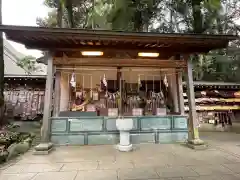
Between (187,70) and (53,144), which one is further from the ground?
(187,70)

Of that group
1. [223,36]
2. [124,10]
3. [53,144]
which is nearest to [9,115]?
[53,144]

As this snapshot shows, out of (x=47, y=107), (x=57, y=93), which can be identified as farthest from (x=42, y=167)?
(x=57, y=93)

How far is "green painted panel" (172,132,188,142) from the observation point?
5.64 meters

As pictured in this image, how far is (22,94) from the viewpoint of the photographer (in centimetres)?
897

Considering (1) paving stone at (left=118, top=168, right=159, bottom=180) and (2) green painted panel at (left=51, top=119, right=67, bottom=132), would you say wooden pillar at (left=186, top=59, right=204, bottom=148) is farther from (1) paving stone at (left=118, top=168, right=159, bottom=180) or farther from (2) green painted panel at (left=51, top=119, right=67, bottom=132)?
(2) green painted panel at (left=51, top=119, right=67, bottom=132)

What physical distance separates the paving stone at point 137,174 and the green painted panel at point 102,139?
2207 millimetres

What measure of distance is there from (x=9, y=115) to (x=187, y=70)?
865 centimetres

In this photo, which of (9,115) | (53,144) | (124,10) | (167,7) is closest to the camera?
(53,144)

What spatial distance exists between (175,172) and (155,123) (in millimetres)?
2502

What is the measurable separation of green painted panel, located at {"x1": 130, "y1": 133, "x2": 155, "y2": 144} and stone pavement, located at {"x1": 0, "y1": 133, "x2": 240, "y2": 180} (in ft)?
2.27

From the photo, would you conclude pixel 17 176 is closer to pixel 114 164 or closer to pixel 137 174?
pixel 114 164

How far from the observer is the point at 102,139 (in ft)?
17.9

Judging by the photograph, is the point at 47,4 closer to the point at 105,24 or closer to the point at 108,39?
the point at 105,24

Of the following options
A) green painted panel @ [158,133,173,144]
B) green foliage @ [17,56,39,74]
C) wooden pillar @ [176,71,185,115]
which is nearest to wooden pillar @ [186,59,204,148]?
green painted panel @ [158,133,173,144]
